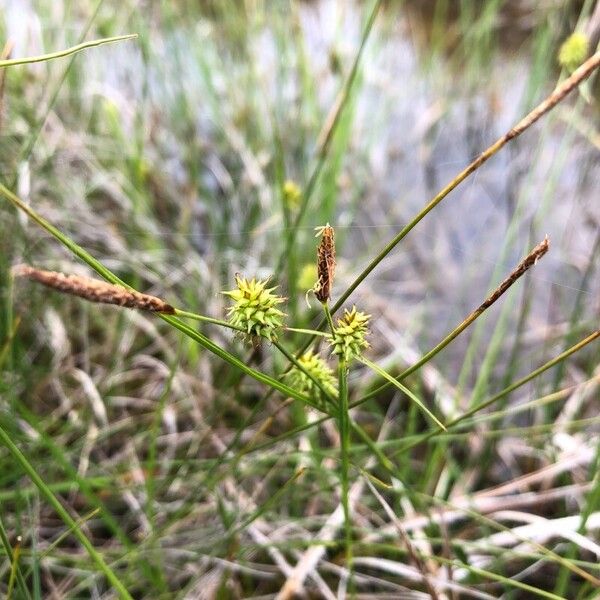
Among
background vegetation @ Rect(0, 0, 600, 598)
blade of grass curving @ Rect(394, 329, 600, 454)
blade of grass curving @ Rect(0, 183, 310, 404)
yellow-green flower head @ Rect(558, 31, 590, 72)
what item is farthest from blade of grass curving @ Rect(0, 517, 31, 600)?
yellow-green flower head @ Rect(558, 31, 590, 72)

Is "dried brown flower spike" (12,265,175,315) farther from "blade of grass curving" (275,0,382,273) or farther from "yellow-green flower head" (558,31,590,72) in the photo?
"yellow-green flower head" (558,31,590,72)

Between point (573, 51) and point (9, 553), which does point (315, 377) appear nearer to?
point (9, 553)

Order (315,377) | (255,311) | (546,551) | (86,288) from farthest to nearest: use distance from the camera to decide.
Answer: (546,551), (315,377), (255,311), (86,288)

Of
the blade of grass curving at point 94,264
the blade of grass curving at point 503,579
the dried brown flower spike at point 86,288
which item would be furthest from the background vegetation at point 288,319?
the dried brown flower spike at point 86,288

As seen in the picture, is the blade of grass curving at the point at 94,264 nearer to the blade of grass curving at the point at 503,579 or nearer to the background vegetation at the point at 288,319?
the background vegetation at the point at 288,319

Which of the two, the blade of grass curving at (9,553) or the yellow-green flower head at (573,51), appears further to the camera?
the yellow-green flower head at (573,51)

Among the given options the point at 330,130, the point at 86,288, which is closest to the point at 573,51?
the point at 330,130
